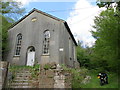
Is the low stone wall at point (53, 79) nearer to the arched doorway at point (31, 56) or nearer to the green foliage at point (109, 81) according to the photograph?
the green foliage at point (109, 81)

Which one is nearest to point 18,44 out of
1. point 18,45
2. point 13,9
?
point 18,45

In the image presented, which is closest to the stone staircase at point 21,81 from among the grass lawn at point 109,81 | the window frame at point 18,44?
the grass lawn at point 109,81

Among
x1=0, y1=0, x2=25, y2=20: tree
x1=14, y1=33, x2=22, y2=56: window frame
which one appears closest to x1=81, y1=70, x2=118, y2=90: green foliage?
x1=14, y1=33, x2=22, y2=56: window frame

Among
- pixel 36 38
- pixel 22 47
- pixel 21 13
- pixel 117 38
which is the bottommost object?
pixel 117 38

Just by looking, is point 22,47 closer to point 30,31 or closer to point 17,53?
point 17,53

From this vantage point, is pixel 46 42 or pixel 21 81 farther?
pixel 46 42

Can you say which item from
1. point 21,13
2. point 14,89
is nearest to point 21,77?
point 14,89

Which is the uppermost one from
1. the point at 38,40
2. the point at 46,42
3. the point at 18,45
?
the point at 38,40

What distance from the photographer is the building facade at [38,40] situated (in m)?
11.3

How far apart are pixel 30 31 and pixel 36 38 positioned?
132 centimetres

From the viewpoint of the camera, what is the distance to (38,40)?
1217 cm

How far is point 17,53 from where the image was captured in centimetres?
1260

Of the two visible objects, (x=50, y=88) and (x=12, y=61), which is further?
(x=12, y=61)

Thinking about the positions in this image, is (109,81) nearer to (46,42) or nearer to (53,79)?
(53,79)
